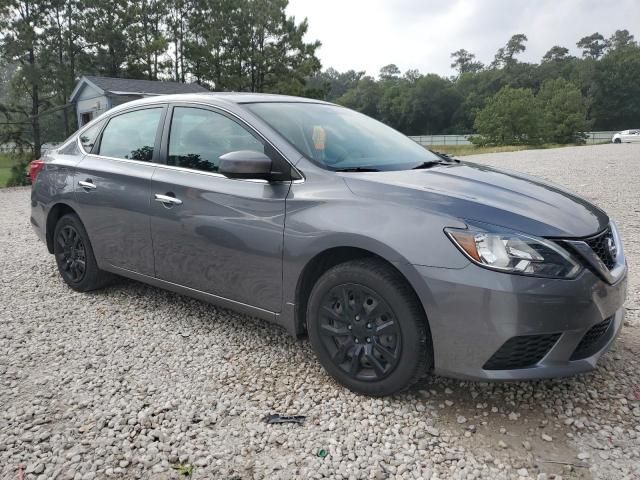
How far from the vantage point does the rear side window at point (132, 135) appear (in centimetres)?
379

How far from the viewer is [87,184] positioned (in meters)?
4.12

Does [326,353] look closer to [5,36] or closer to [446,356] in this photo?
[446,356]

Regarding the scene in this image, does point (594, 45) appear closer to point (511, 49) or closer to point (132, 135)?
point (511, 49)

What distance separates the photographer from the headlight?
227cm

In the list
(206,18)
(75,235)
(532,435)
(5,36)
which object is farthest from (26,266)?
(206,18)

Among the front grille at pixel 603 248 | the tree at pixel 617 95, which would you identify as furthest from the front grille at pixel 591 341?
the tree at pixel 617 95

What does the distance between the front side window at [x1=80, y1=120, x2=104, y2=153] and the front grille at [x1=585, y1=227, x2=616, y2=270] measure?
3823 millimetres

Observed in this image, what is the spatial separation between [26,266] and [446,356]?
492 centimetres

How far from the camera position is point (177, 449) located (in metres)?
2.37

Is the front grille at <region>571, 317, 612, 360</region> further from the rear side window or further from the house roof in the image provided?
the house roof

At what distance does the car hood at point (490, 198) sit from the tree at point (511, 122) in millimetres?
52283

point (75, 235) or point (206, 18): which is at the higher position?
point (206, 18)

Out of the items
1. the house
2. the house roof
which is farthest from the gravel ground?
the house roof

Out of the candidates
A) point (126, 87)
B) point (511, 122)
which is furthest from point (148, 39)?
point (511, 122)
